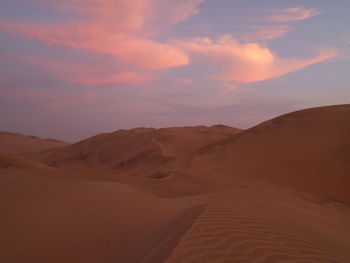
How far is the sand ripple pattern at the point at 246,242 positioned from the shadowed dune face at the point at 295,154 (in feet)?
25.4

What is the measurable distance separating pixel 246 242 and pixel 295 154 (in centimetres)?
1188

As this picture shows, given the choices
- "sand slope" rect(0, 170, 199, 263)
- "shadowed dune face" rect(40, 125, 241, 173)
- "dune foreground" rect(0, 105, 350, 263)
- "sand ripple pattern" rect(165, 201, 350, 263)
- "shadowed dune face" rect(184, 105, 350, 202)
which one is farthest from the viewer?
"shadowed dune face" rect(40, 125, 241, 173)

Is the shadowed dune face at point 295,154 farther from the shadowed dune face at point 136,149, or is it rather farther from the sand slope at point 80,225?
the sand slope at point 80,225

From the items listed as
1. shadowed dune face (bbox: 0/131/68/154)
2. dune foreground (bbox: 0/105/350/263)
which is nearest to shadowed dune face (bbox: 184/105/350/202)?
dune foreground (bbox: 0/105/350/263)

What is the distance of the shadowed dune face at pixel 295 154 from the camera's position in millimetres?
11469

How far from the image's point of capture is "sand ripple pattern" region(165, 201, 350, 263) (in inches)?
108

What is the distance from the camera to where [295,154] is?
1384cm

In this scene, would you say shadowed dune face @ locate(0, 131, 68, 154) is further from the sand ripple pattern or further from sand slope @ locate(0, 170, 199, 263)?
the sand ripple pattern

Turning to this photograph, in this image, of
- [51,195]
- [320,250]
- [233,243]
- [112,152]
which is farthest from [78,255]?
[112,152]

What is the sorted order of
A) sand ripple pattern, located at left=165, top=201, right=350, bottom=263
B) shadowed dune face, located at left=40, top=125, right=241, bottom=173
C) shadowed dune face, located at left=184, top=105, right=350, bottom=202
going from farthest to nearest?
shadowed dune face, located at left=40, top=125, right=241, bottom=173 → shadowed dune face, located at left=184, top=105, right=350, bottom=202 → sand ripple pattern, located at left=165, top=201, right=350, bottom=263

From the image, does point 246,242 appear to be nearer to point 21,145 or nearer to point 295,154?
point 295,154

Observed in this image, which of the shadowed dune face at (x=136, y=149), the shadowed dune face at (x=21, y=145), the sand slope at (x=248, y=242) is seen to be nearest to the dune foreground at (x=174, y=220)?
the sand slope at (x=248, y=242)

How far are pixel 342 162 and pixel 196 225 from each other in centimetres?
1111

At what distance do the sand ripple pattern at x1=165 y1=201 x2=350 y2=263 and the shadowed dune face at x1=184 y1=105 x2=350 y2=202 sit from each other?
7.74 meters
